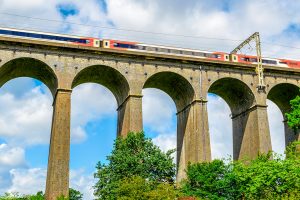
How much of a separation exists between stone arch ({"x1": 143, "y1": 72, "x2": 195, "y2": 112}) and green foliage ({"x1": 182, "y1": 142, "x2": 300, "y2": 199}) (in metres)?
11.5

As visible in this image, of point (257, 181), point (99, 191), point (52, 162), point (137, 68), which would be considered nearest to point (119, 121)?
point (137, 68)

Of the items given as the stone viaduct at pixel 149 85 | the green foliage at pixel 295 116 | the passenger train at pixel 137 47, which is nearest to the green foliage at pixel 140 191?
the stone viaduct at pixel 149 85

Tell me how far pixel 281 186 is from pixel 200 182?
24.5 feet

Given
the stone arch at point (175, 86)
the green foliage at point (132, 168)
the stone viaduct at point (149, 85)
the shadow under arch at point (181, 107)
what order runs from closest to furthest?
1. the green foliage at point (132, 168)
2. the stone viaduct at point (149, 85)
3. the shadow under arch at point (181, 107)
4. the stone arch at point (175, 86)

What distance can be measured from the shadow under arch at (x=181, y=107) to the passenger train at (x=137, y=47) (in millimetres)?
3283

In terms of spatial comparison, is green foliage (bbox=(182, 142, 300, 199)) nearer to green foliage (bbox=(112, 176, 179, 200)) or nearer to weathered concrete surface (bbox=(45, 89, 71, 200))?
green foliage (bbox=(112, 176, 179, 200))

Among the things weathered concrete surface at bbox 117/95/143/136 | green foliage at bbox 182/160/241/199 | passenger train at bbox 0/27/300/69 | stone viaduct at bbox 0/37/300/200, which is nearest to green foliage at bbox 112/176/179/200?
green foliage at bbox 182/160/241/199

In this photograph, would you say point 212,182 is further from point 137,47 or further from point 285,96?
point 285,96

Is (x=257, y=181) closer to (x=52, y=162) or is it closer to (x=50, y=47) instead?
(x=52, y=162)

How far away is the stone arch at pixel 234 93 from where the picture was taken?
175 feet

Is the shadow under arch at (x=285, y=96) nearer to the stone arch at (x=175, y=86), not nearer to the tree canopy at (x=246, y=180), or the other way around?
the stone arch at (x=175, y=86)

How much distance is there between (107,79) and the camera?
2005 inches

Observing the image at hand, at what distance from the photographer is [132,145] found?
3981 centimetres

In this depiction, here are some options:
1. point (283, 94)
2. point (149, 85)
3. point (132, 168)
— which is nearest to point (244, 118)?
point (283, 94)
